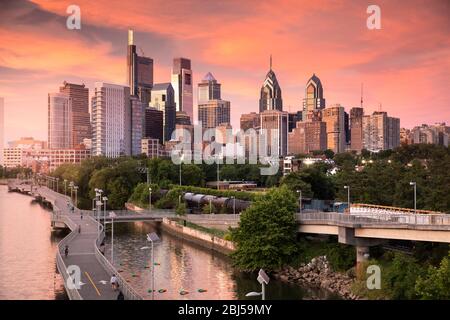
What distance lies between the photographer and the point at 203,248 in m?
50.3

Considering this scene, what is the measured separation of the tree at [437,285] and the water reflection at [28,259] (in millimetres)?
19900

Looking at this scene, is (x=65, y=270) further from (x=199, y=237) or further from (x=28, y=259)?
(x=199, y=237)

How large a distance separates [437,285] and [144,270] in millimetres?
21363

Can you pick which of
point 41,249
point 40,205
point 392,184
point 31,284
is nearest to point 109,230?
point 41,249

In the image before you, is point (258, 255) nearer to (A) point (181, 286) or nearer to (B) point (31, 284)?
(A) point (181, 286)

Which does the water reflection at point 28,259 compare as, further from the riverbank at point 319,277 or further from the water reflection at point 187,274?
the riverbank at point 319,277

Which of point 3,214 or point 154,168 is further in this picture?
point 154,168

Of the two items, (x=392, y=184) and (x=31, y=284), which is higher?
(x=392, y=184)

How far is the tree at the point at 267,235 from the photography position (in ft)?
128

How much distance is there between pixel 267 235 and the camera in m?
39.4

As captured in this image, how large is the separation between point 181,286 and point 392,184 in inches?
874

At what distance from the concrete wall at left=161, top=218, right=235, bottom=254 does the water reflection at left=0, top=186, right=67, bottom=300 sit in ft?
37.2

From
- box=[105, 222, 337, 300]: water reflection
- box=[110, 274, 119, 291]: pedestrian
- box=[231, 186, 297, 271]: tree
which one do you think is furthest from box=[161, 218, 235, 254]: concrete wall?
box=[110, 274, 119, 291]: pedestrian

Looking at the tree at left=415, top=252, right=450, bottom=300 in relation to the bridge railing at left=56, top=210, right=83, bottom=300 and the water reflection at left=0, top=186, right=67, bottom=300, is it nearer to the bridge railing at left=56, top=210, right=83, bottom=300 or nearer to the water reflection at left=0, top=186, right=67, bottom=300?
the bridge railing at left=56, top=210, right=83, bottom=300
